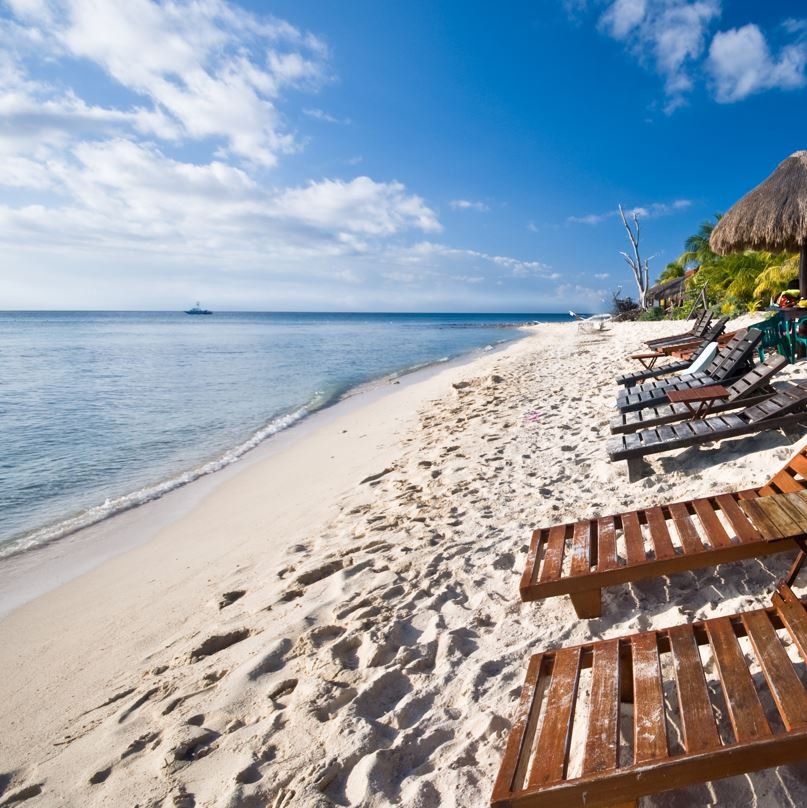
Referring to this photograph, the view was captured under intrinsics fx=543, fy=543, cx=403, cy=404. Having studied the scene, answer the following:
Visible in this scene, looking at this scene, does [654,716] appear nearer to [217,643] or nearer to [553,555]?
[553,555]

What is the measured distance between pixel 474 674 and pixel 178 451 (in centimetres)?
754

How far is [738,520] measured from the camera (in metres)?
2.60

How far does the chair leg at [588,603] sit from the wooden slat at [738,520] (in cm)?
69

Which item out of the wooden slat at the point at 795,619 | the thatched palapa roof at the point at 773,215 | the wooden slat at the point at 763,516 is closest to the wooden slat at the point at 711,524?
the wooden slat at the point at 763,516

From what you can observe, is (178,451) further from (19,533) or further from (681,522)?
(681,522)

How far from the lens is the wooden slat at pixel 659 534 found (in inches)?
97.5

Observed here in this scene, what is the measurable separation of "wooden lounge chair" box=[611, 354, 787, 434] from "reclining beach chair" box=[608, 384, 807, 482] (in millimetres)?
287

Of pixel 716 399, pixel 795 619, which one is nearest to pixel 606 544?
pixel 795 619

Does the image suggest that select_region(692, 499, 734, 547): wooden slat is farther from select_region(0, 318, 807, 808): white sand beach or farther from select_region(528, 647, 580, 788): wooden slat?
select_region(528, 647, 580, 788): wooden slat

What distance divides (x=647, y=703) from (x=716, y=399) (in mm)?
3878

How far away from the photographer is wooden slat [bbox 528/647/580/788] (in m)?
1.45

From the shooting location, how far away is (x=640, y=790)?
138cm

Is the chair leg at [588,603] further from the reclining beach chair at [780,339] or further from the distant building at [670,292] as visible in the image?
the distant building at [670,292]

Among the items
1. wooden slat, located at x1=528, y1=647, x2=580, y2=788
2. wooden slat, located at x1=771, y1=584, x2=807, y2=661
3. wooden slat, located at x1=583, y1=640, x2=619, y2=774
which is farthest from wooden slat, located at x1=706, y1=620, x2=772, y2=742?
wooden slat, located at x1=528, y1=647, x2=580, y2=788
